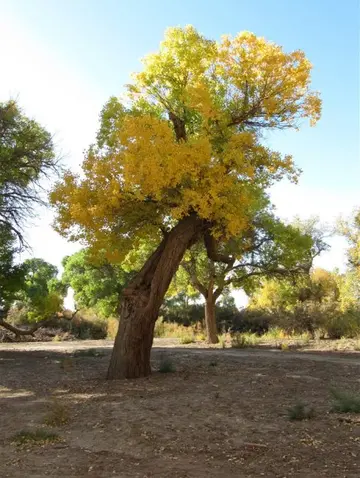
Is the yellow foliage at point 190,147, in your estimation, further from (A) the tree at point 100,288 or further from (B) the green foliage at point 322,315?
(A) the tree at point 100,288

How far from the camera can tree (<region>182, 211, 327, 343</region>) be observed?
1908cm

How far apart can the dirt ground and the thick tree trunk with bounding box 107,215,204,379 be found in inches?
23.6

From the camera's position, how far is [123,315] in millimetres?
11078

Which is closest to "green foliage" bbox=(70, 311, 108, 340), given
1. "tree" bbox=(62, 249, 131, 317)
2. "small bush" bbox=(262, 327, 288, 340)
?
"tree" bbox=(62, 249, 131, 317)

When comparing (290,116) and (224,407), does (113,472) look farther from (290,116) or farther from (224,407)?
(290,116)

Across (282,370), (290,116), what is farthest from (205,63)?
(282,370)

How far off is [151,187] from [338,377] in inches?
226

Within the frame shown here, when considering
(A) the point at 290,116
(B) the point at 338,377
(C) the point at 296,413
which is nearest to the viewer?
(C) the point at 296,413

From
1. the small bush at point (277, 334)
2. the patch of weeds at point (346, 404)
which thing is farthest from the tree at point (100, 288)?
the patch of weeds at point (346, 404)

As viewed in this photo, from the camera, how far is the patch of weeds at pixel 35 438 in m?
5.91

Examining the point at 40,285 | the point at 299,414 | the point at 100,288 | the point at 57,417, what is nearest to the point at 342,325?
the point at 299,414

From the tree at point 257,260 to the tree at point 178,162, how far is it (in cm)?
582

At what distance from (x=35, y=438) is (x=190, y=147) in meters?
6.85

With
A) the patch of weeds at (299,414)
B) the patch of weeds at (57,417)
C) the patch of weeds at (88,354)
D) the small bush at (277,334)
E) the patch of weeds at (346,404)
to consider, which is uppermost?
the small bush at (277,334)
